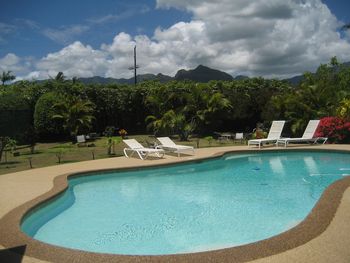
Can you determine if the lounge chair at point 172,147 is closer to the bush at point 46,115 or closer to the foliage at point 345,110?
the foliage at point 345,110

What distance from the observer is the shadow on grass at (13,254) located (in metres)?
5.05

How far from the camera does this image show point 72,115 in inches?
843

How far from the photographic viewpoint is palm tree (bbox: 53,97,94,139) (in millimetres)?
21266

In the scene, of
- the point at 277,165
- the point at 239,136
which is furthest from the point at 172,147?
the point at 239,136

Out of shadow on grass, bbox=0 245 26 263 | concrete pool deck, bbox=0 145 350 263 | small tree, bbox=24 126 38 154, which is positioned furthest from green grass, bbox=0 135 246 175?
shadow on grass, bbox=0 245 26 263

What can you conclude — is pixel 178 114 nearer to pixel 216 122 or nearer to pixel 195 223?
pixel 216 122

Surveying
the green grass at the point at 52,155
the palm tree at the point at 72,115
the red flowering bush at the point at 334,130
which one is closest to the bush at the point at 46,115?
the palm tree at the point at 72,115

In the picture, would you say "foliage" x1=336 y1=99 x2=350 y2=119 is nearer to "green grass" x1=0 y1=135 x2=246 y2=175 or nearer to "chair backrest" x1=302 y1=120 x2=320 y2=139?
"chair backrest" x1=302 y1=120 x2=320 y2=139

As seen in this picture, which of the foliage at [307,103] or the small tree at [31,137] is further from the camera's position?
the foliage at [307,103]

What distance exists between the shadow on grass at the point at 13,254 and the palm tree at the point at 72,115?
15965mm

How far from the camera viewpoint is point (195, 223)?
800 cm

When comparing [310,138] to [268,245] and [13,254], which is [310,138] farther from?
[13,254]

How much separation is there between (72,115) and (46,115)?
5.70 feet

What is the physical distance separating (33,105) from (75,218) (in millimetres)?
16502
